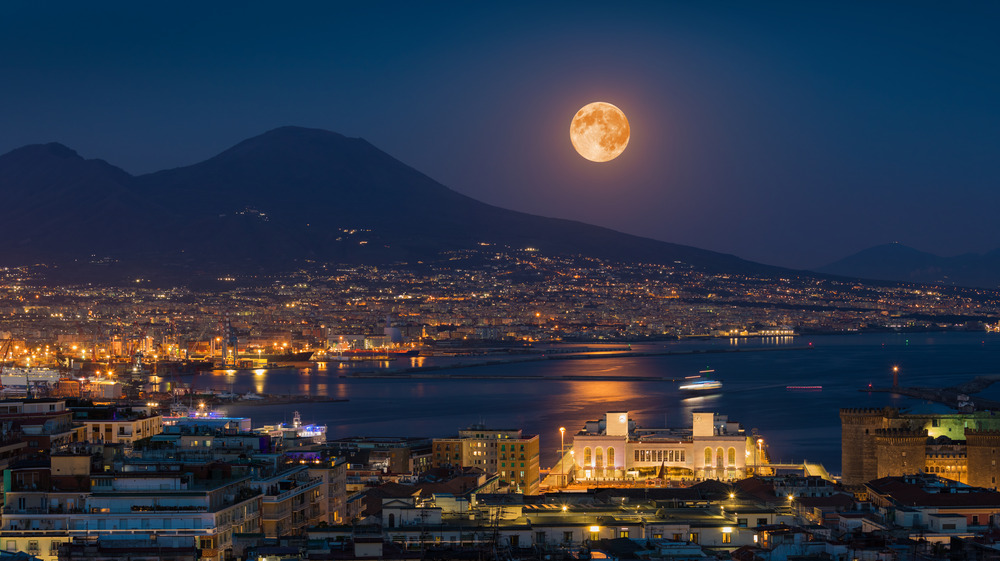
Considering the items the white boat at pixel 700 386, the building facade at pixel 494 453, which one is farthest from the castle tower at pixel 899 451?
the white boat at pixel 700 386

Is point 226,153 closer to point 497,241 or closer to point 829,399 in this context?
point 497,241

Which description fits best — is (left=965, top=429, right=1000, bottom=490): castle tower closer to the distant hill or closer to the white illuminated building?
the white illuminated building

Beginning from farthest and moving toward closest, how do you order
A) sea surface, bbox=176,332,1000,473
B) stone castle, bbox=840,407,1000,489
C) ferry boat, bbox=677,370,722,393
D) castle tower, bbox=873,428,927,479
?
ferry boat, bbox=677,370,722,393 → sea surface, bbox=176,332,1000,473 → castle tower, bbox=873,428,927,479 → stone castle, bbox=840,407,1000,489

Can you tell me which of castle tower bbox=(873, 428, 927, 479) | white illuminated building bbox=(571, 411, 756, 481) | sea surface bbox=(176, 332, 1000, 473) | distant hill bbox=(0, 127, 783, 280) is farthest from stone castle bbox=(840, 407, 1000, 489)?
distant hill bbox=(0, 127, 783, 280)

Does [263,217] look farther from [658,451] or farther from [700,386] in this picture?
[658,451]

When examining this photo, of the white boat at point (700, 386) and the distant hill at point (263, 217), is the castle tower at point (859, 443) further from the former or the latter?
the distant hill at point (263, 217)

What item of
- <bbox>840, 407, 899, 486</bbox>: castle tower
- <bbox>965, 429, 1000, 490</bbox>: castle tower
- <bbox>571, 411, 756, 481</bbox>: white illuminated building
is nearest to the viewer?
<bbox>965, 429, 1000, 490</bbox>: castle tower
